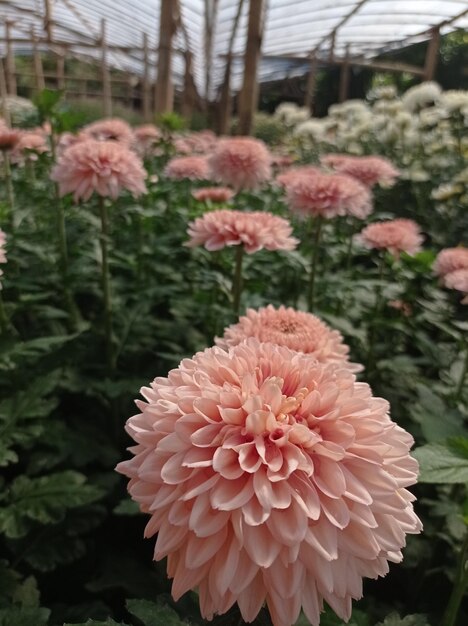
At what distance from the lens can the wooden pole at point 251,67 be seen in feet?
14.7

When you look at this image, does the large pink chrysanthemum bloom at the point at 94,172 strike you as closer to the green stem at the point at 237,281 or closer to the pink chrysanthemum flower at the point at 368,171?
the green stem at the point at 237,281

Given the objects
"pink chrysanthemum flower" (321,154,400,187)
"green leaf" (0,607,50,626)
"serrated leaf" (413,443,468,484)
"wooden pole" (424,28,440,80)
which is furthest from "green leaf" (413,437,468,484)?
"wooden pole" (424,28,440,80)

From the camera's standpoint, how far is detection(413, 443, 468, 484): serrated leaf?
3.23 ft

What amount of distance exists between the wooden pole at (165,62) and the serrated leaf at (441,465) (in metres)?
5.65

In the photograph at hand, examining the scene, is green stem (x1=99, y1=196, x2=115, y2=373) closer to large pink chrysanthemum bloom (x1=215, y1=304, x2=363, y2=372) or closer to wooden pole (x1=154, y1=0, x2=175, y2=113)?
large pink chrysanthemum bloom (x1=215, y1=304, x2=363, y2=372)

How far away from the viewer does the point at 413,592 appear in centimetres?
164

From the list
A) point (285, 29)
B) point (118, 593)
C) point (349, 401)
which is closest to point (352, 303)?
point (118, 593)

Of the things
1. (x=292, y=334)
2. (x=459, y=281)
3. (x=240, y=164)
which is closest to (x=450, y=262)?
(x=459, y=281)

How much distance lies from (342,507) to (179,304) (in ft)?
4.89

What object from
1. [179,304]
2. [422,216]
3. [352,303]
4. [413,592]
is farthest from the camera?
[422,216]

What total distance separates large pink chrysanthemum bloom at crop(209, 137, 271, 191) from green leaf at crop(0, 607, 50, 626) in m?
1.93

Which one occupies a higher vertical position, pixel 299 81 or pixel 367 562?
pixel 299 81

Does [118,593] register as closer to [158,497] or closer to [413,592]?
[413,592]

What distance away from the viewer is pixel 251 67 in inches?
185
